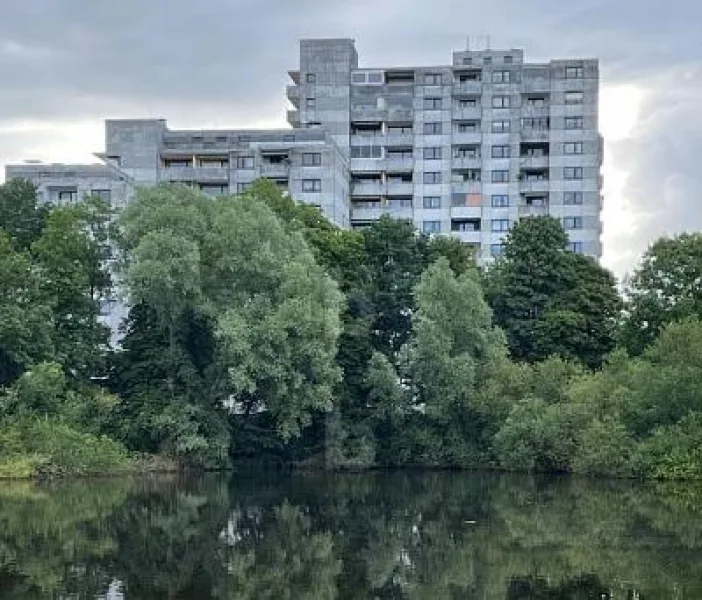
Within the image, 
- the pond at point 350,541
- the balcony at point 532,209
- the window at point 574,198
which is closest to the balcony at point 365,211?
the balcony at point 532,209

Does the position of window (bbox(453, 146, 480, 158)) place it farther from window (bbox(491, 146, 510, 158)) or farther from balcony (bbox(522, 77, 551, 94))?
balcony (bbox(522, 77, 551, 94))

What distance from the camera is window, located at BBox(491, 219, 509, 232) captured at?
11069 centimetres

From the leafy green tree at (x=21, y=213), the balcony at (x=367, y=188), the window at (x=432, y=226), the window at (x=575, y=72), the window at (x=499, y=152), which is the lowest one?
the leafy green tree at (x=21, y=213)

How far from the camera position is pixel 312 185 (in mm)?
98062

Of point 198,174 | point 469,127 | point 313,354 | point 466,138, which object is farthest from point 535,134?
point 313,354

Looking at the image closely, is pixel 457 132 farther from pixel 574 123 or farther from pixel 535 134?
pixel 574 123

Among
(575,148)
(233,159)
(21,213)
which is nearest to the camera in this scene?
(21,213)

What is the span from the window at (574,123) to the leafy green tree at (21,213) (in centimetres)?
6063

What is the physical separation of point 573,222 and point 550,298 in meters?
48.4

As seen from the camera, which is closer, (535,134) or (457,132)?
(535,134)

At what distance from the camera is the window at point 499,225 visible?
110688 millimetres

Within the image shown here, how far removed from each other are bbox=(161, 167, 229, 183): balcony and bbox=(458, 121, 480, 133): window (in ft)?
85.4

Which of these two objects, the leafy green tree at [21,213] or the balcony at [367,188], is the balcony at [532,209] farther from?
the leafy green tree at [21,213]

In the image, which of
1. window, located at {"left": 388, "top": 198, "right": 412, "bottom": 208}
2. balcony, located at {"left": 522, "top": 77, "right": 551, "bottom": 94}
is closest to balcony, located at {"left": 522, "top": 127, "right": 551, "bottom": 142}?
balcony, located at {"left": 522, "top": 77, "right": 551, "bottom": 94}
